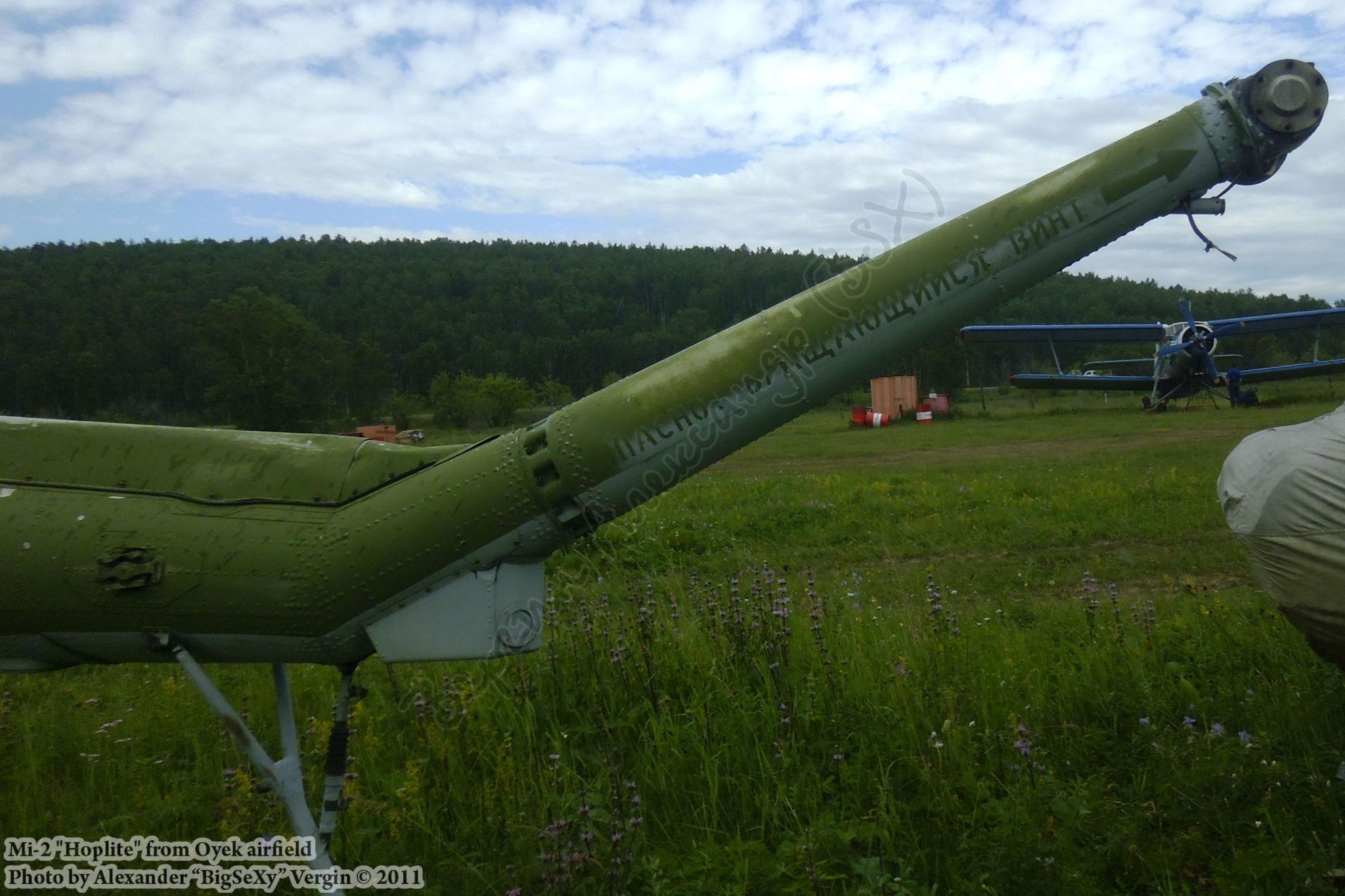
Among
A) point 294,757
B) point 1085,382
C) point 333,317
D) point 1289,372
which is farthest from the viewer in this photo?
point 1289,372

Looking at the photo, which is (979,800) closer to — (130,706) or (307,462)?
(307,462)

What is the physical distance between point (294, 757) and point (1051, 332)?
25.6 meters

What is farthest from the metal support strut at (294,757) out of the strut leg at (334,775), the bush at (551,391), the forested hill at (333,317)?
the bush at (551,391)

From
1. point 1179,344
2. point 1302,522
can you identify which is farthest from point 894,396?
point 1302,522

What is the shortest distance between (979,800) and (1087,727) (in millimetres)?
792

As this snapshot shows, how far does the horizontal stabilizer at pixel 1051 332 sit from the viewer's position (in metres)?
24.1

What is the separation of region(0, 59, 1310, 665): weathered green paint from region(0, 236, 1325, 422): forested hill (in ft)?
1.57

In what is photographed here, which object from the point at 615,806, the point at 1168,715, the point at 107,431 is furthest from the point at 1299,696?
the point at 107,431

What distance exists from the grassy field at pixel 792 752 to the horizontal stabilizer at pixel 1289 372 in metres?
28.7

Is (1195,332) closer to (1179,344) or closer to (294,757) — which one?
(1179,344)

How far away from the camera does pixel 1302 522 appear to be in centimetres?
236

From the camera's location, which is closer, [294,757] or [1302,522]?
[294,757]

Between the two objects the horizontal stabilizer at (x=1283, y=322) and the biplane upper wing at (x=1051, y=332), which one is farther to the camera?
the biplane upper wing at (x=1051, y=332)

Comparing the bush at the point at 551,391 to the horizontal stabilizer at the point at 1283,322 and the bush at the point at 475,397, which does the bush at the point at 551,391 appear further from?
the horizontal stabilizer at the point at 1283,322
